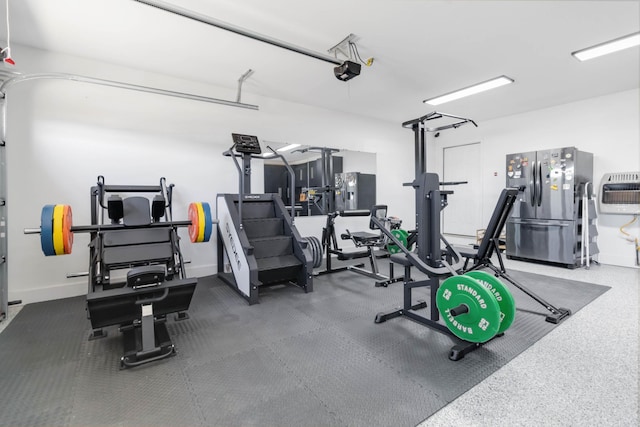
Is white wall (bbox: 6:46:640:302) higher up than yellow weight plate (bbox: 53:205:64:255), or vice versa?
white wall (bbox: 6:46:640:302)

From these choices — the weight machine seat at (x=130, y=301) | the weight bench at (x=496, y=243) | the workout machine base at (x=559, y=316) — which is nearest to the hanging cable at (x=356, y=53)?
the weight bench at (x=496, y=243)

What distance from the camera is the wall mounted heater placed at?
498 cm

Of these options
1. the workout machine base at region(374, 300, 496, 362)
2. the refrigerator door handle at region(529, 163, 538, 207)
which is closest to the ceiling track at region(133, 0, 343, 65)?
the workout machine base at region(374, 300, 496, 362)

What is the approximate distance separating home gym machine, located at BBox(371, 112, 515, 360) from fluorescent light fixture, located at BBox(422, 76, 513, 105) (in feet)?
8.72

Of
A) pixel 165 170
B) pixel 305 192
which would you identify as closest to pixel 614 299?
pixel 305 192

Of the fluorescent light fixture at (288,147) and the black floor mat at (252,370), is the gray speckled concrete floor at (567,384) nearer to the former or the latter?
the black floor mat at (252,370)

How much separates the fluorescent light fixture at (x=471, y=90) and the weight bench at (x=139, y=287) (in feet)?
16.0

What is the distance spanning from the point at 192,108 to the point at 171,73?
0.54m

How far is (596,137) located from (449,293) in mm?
5502

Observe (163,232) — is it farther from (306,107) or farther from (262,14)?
(306,107)

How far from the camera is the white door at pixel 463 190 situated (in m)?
7.35

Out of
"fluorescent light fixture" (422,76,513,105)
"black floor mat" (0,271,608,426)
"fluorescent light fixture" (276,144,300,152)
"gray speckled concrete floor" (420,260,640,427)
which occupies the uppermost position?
"fluorescent light fixture" (422,76,513,105)

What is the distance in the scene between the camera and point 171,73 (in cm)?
437

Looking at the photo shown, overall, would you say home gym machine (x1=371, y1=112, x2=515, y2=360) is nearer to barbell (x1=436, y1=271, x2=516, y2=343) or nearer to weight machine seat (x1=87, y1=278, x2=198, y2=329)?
barbell (x1=436, y1=271, x2=516, y2=343)
